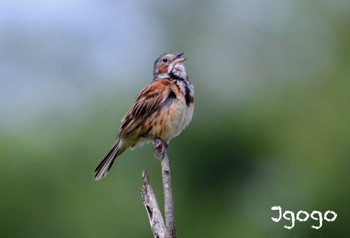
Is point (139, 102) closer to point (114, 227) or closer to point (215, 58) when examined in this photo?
point (114, 227)

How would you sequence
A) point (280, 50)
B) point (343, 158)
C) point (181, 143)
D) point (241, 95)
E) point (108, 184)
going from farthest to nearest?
1. point (280, 50)
2. point (241, 95)
3. point (343, 158)
4. point (181, 143)
5. point (108, 184)

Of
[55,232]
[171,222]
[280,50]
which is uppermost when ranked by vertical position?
[280,50]

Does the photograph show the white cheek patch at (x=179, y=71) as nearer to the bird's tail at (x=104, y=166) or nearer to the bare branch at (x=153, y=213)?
the bird's tail at (x=104, y=166)

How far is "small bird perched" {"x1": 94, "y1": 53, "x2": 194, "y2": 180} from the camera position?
951 centimetres

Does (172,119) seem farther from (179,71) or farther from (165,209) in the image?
(165,209)

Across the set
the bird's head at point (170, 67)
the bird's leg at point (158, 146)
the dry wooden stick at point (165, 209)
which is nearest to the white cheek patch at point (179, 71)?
the bird's head at point (170, 67)

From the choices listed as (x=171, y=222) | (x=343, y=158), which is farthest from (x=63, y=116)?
(x=171, y=222)

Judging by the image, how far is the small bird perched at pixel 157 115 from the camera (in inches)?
374

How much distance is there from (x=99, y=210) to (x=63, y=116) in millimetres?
3500

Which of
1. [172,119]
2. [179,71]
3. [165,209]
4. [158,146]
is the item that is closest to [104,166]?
[158,146]

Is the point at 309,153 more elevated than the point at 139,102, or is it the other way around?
the point at 309,153

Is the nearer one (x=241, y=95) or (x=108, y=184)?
(x=108, y=184)

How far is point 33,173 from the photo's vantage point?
21.0 metres

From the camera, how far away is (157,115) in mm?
9578
